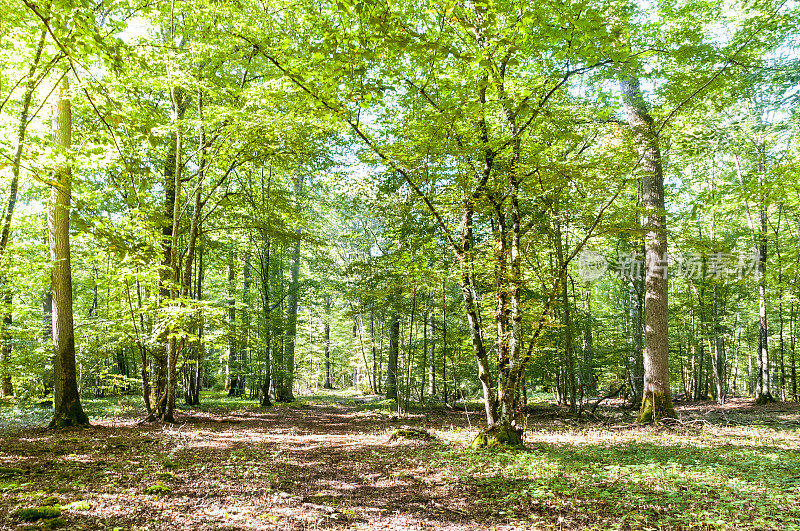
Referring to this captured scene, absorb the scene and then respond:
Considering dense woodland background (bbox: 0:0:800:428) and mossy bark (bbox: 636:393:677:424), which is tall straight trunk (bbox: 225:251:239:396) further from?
mossy bark (bbox: 636:393:677:424)

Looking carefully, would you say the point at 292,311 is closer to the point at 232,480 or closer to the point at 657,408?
the point at 232,480

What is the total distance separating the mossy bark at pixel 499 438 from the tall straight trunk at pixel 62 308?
329 inches

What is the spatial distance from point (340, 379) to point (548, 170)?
45828 millimetres

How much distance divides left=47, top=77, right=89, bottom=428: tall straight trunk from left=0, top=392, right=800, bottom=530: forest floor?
0.57 meters

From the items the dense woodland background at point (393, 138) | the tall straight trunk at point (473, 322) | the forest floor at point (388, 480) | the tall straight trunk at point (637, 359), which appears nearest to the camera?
the forest floor at point (388, 480)

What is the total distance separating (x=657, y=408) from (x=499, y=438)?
602 cm

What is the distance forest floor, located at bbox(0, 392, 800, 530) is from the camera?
12.9 ft

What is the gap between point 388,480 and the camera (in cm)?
568

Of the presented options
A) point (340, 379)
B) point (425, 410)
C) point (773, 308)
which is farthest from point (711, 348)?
point (340, 379)

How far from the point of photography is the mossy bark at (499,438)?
7.10 meters

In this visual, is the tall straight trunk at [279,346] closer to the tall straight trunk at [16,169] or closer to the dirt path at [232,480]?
the dirt path at [232,480]

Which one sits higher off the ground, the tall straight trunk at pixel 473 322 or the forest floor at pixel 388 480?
the tall straight trunk at pixel 473 322

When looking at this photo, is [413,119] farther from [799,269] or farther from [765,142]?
[765,142]

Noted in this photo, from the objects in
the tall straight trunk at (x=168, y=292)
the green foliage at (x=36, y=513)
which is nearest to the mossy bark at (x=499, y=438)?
the green foliage at (x=36, y=513)
